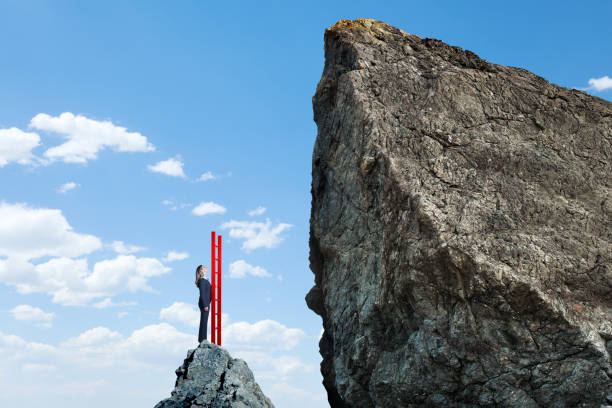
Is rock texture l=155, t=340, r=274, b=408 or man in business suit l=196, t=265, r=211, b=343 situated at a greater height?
man in business suit l=196, t=265, r=211, b=343

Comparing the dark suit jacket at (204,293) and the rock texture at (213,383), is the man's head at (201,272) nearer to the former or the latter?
the dark suit jacket at (204,293)

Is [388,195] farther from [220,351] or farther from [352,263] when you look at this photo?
[220,351]

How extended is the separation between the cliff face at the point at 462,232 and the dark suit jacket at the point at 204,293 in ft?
8.88

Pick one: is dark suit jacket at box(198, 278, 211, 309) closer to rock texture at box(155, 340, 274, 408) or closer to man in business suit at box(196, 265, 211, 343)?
man in business suit at box(196, 265, 211, 343)

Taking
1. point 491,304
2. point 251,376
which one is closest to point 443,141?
point 491,304

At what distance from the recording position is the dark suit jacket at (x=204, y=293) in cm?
1309

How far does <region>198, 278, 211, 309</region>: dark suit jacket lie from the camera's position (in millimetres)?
13086

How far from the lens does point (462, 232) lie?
1052cm

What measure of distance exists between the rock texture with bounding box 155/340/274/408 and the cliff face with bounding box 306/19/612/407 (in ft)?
6.51

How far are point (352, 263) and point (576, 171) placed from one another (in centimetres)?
480

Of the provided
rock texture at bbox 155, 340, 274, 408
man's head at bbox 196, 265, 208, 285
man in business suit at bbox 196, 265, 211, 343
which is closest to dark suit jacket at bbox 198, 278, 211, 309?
man in business suit at bbox 196, 265, 211, 343

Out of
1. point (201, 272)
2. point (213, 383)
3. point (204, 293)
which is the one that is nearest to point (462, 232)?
point (213, 383)

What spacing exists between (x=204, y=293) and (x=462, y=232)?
584 cm

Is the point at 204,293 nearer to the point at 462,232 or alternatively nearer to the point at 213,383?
the point at 213,383
